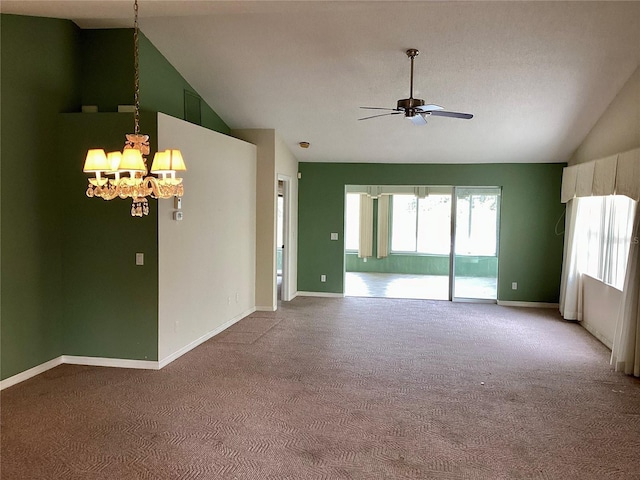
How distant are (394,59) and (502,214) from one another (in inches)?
158

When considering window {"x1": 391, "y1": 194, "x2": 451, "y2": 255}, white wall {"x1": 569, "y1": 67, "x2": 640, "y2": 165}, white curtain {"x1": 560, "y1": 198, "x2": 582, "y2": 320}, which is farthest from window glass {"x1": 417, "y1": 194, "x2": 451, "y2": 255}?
white wall {"x1": 569, "y1": 67, "x2": 640, "y2": 165}

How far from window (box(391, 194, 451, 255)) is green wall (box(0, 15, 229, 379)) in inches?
332

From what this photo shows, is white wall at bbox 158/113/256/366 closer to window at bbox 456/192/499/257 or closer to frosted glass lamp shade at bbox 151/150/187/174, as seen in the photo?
frosted glass lamp shade at bbox 151/150/187/174

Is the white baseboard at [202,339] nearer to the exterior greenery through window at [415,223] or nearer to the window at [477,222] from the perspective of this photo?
the window at [477,222]

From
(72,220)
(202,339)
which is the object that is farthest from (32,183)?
(202,339)

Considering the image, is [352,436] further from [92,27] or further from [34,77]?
[92,27]

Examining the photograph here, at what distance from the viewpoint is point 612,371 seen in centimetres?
495

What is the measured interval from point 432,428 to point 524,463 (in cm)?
68

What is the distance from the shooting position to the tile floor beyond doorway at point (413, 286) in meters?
8.57

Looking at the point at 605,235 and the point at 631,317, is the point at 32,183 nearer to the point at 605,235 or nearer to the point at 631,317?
the point at 631,317

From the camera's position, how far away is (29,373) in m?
4.55

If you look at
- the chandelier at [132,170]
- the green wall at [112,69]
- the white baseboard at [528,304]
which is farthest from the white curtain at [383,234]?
the chandelier at [132,170]

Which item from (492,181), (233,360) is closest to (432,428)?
(233,360)

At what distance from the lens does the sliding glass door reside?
847cm
